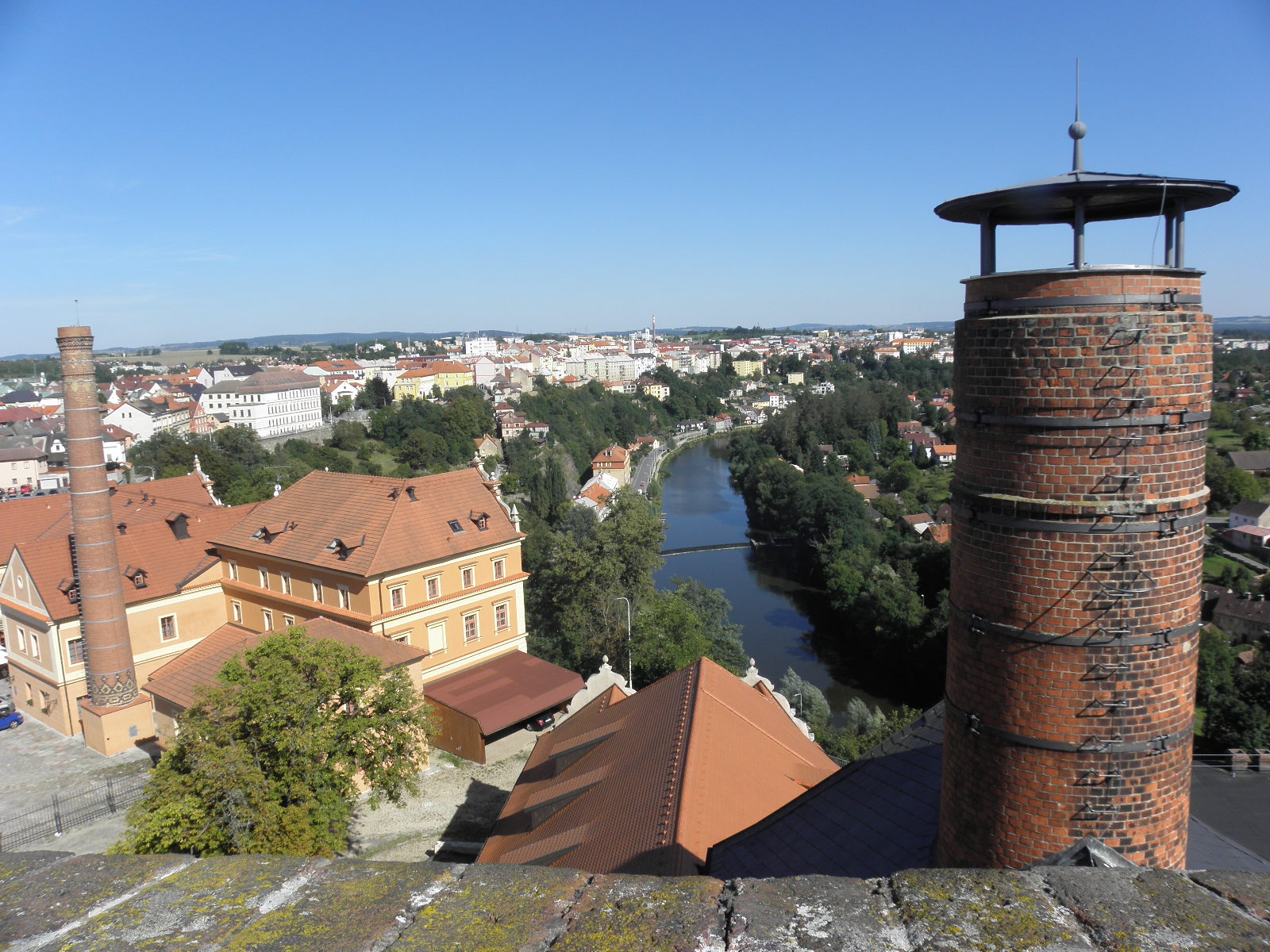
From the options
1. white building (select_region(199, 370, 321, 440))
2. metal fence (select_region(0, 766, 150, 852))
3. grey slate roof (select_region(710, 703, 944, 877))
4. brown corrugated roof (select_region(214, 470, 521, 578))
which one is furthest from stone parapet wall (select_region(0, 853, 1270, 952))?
white building (select_region(199, 370, 321, 440))

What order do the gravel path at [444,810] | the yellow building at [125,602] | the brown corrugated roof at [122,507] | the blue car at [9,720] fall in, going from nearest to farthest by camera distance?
the gravel path at [444,810]
the yellow building at [125,602]
the blue car at [9,720]
the brown corrugated roof at [122,507]

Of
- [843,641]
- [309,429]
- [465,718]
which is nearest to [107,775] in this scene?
[465,718]

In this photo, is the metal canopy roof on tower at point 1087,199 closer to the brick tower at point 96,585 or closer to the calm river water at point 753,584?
the brick tower at point 96,585

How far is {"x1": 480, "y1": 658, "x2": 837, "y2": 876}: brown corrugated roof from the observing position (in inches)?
320

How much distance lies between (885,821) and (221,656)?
1768cm

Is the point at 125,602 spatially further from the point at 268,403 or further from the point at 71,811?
the point at 268,403

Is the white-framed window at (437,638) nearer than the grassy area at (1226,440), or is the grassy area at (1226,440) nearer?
the white-framed window at (437,638)

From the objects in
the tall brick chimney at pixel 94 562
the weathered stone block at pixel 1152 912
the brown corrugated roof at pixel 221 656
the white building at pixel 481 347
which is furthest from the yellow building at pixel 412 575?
the white building at pixel 481 347

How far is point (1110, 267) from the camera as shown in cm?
380

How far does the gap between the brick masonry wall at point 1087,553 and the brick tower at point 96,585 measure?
21807mm

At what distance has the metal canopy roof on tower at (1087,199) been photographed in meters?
3.83

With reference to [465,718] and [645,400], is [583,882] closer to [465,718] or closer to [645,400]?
[465,718]

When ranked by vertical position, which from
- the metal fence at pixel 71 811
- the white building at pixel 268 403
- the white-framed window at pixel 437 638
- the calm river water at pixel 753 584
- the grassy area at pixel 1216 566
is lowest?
A: the calm river water at pixel 753 584

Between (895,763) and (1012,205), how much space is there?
564 cm
